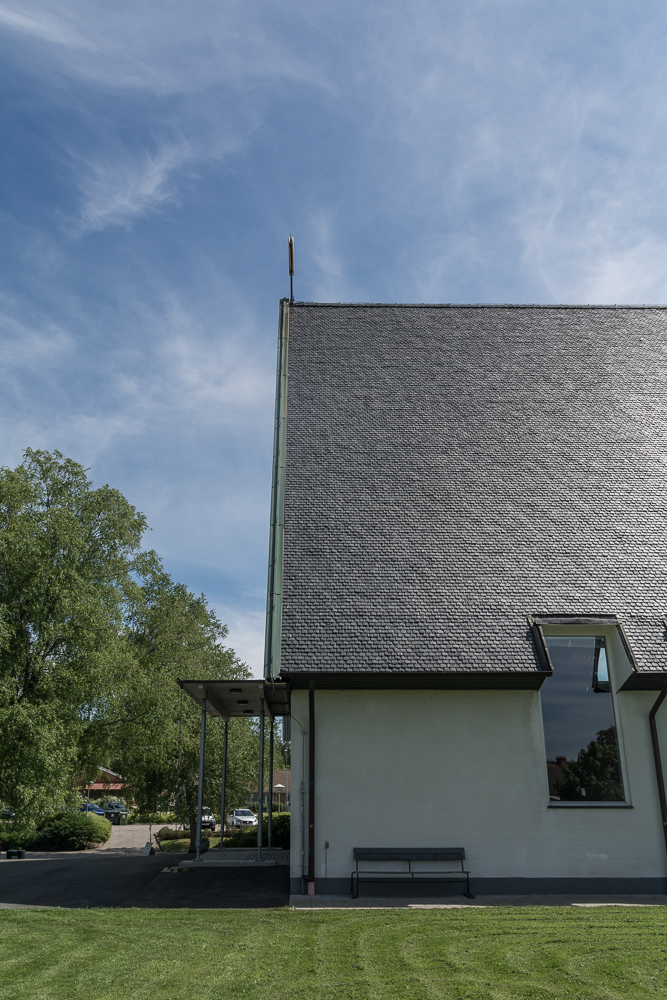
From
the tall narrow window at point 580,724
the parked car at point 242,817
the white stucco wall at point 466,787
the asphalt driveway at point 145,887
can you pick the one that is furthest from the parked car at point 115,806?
the tall narrow window at point 580,724

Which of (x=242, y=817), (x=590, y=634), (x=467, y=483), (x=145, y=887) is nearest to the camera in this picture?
(x=145, y=887)

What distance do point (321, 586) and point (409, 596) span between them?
1619mm

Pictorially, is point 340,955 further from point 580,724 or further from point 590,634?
point 590,634

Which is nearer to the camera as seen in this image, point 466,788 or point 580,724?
point 466,788

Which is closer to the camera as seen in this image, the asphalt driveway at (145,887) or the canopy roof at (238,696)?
the asphalt driveway at (145,887)

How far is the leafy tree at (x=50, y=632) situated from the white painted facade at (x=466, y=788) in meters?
8.24

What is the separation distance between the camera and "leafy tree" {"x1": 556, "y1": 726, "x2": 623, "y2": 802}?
12.1 m

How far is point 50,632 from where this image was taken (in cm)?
1805

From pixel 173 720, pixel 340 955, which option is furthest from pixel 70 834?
pixel 340 955

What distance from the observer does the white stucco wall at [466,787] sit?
11664mm

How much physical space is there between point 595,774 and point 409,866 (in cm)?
350

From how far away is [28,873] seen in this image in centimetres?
1573

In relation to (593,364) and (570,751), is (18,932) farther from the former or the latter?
(593,364)

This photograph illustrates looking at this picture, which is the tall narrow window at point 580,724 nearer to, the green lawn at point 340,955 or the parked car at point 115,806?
the green lawn at point 340,955
